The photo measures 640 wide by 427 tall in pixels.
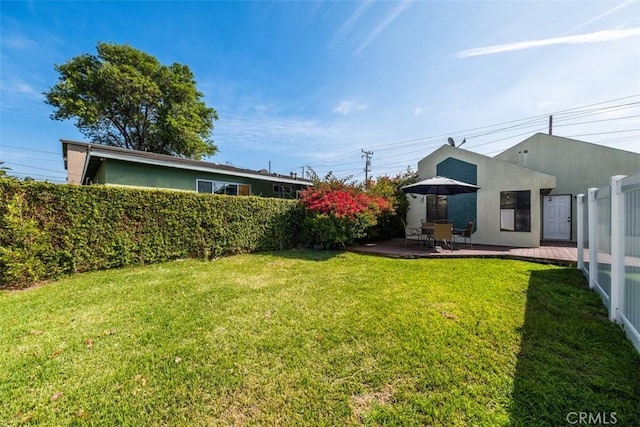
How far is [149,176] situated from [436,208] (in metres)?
12.7

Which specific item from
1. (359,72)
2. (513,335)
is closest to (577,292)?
(513,335)

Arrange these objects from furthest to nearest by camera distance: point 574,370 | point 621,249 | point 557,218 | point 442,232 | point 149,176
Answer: point 557,218, point 149,176, point 442,232, point 621,249, point 574,370

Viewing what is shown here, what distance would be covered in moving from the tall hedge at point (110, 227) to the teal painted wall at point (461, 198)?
27.7ft

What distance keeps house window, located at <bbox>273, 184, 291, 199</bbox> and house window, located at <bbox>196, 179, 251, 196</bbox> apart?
1.90 m

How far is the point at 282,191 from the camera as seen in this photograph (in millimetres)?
14875

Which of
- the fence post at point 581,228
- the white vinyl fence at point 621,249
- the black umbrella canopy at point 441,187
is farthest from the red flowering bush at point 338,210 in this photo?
the white vinyl fence at point 621,249

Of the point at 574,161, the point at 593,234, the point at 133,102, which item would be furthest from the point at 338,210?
the point at 133,102

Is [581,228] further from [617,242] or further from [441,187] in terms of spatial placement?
[441,187]

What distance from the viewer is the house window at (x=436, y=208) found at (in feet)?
39.0

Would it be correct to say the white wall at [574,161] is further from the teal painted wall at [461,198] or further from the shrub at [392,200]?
the shrub at [392,200]

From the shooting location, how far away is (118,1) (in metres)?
9.77

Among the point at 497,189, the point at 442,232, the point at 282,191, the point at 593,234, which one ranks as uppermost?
the point at 282,191

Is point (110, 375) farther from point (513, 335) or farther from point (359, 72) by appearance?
point (359, 72)

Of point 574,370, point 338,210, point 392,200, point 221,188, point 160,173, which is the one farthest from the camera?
point 221,188
